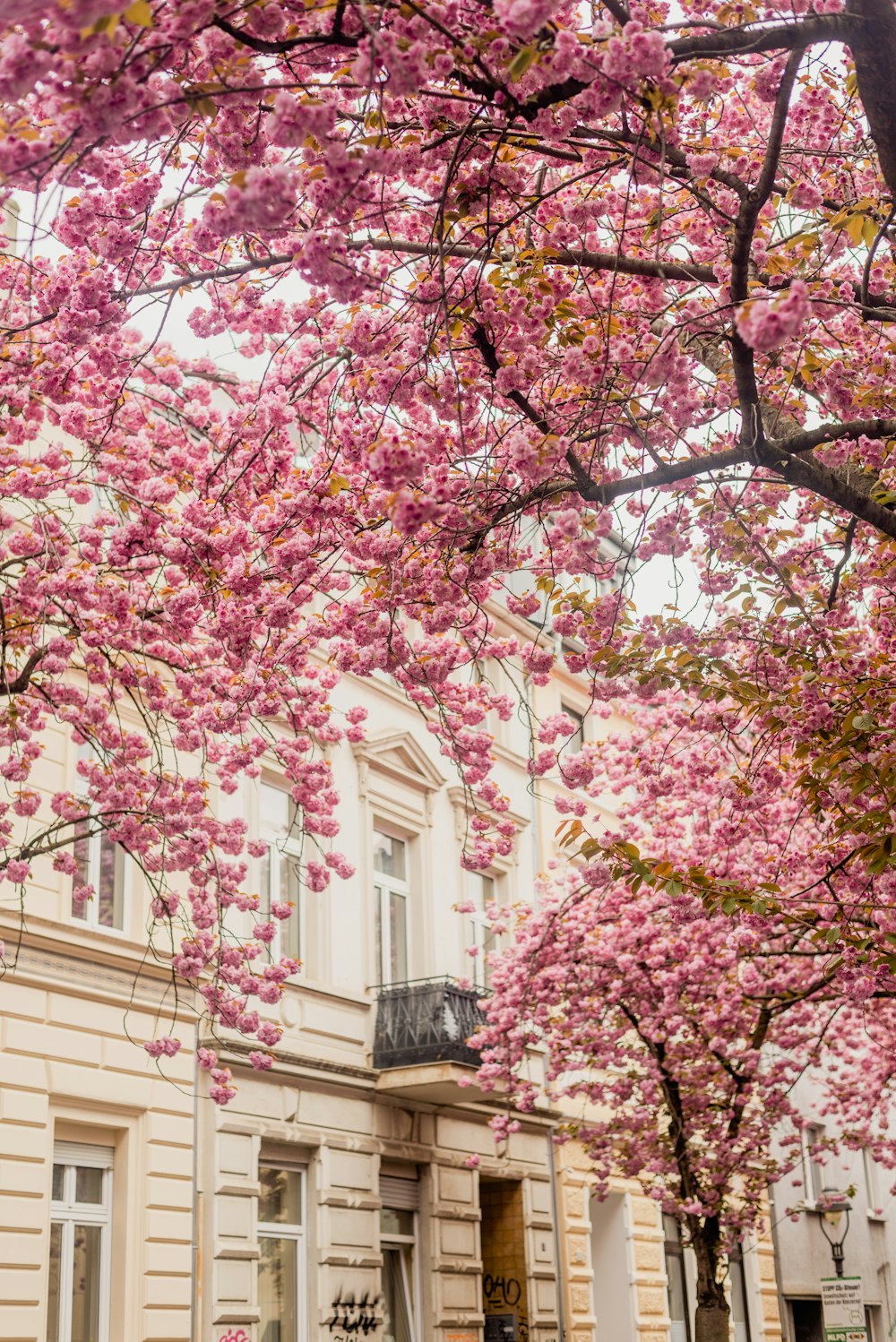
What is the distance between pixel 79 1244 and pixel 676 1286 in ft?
45.6

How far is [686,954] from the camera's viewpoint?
50.6ft

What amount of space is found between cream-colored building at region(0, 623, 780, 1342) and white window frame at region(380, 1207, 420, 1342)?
0.10 ft

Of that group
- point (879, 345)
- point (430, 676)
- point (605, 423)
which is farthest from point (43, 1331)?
point (879, 345)

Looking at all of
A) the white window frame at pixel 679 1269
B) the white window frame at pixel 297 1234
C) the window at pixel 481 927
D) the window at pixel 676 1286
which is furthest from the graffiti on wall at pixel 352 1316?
the white window frame at pixel 679 1269

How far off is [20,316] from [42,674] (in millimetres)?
2681

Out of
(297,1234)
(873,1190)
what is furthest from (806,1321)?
(297,1234)

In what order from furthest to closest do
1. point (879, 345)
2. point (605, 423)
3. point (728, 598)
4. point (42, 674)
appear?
point (42, 674) → point (728, 598) → point (879, 345) → point (605, 423)

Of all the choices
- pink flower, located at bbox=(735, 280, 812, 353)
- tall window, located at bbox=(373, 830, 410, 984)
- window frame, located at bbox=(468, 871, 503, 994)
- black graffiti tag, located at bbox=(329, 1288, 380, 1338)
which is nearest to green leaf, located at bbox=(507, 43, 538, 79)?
pink flower, located at bbox=(735, 280, 812, 353)

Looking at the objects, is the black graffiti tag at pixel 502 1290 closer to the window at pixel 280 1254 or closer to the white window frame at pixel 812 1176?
the window at pixel 280 1254

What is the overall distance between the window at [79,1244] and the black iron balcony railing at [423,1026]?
4.59 meters

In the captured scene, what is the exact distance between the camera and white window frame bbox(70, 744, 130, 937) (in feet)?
40.8

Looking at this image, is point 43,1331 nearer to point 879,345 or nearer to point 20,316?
point 20,316

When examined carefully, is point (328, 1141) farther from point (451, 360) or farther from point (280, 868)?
point (451, 360)

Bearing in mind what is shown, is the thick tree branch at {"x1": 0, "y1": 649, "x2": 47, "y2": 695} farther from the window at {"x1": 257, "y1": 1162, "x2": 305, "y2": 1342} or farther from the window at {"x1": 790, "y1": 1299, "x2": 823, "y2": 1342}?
the window at {"x1": 790, "y1": 1299, "x2": 823, "y2": 1342}
